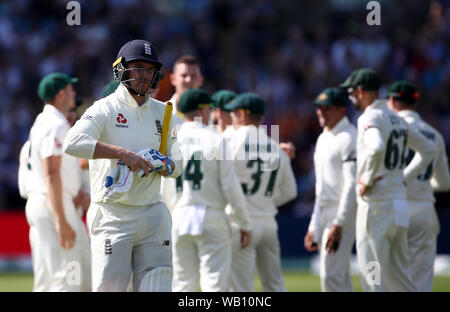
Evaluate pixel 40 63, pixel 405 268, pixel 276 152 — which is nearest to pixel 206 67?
pixel 40 63

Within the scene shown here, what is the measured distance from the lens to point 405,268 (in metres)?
8.01

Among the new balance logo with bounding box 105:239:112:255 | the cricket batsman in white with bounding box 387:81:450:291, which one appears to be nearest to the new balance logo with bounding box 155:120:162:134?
the new balance logo with bounding box 105:239:112:255

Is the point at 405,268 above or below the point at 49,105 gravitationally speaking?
below

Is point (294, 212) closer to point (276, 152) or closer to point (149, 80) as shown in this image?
point (276, 152)

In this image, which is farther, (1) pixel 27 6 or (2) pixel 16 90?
(1) pixel 27 6

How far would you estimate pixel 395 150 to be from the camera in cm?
789

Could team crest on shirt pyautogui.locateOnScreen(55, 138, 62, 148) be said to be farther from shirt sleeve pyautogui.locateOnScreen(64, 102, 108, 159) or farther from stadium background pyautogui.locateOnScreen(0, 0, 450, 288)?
stadium background pyautogui.locateOnScreen(0, 0, 450, 288)

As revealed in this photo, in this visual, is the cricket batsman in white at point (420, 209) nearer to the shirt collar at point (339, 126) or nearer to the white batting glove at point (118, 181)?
the shirt collar at point (339, 126)

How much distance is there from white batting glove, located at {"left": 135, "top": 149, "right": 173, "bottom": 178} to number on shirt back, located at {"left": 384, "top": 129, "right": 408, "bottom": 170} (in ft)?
10.2

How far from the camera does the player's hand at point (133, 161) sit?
526 cm

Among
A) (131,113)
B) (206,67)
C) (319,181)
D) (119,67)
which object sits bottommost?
(319,181)

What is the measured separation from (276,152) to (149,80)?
327 cm

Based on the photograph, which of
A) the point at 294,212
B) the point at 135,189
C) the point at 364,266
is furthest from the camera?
the point at 294,212

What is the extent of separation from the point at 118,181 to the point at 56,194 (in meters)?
2.42
